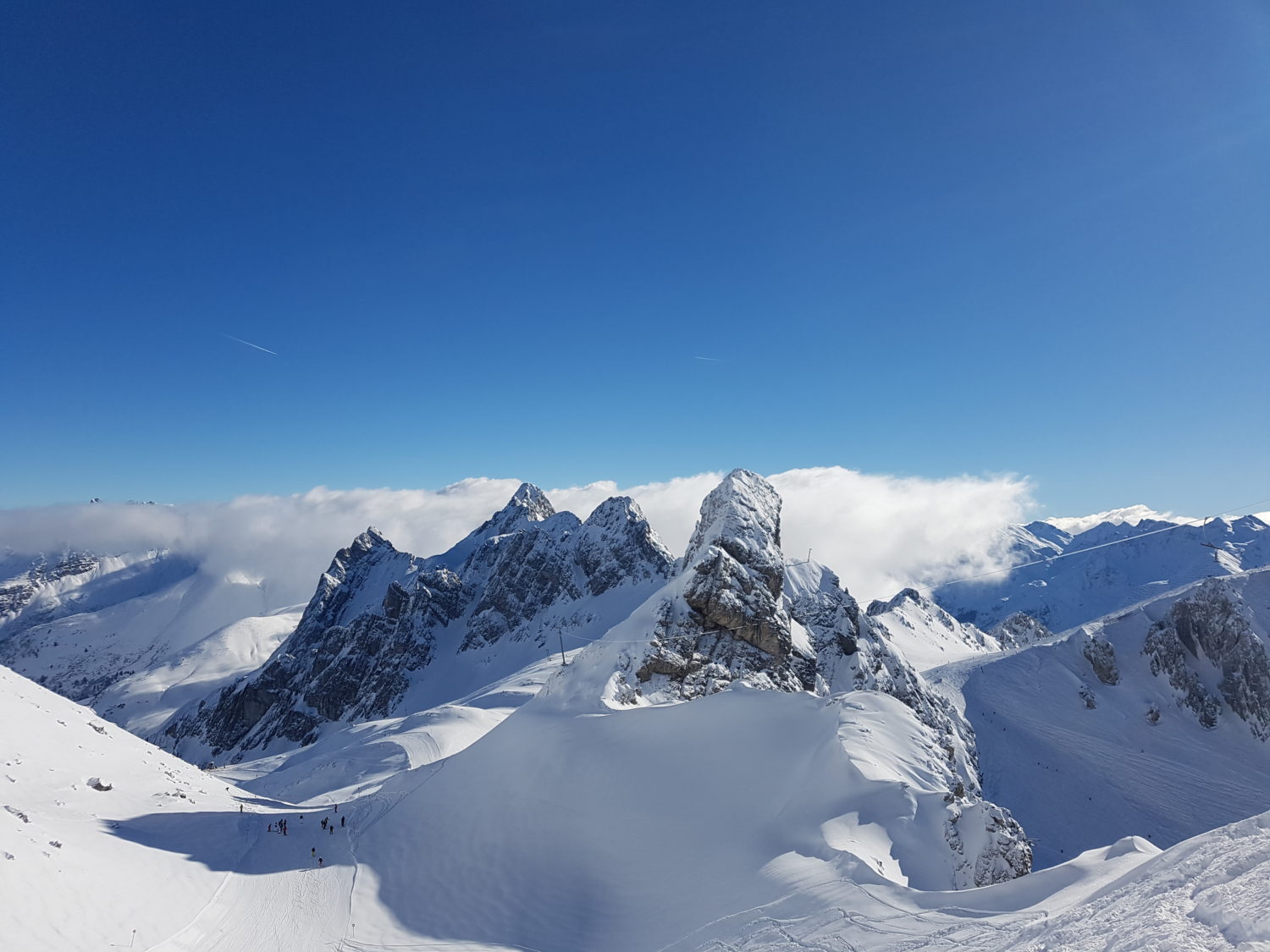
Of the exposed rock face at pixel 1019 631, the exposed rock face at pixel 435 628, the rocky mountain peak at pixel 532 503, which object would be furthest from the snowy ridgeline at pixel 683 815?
the rocky mountain peak at pixel 532 503

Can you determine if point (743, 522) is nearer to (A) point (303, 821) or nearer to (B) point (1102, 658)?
(A) point (303, 821)

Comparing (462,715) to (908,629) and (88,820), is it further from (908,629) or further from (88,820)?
(908,629)

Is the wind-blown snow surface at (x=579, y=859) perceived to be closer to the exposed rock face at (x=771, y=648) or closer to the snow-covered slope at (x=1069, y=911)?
the snow-covered slope at (x=1069, y=911)

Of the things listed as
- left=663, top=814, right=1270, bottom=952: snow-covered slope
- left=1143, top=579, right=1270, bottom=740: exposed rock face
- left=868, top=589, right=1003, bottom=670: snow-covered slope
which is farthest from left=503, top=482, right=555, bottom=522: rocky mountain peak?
left=663, top=814, right=1270, bottom=952: snow-covered slope

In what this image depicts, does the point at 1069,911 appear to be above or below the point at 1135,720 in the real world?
above

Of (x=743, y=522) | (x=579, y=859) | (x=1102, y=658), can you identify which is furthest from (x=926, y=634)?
(x=579, y=859)

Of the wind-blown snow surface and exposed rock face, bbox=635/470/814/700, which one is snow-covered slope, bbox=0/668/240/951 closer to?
the wind-blown snow surface
